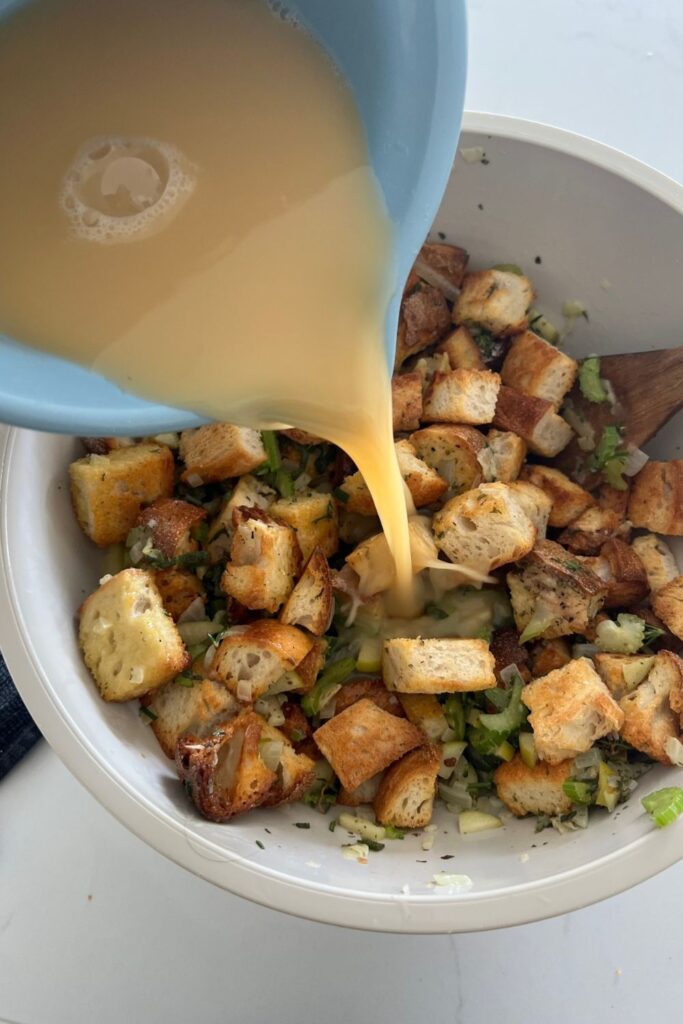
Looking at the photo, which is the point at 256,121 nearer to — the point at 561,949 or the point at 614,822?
the point at 614,822

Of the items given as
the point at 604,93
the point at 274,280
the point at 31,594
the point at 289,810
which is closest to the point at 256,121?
the point at 274,280

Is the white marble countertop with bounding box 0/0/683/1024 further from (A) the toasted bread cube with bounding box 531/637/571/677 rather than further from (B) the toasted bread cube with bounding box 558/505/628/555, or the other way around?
(B) the toasted bread cube with bounding box 558/505/628/555

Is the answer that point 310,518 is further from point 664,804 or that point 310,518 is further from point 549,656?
point 664,804

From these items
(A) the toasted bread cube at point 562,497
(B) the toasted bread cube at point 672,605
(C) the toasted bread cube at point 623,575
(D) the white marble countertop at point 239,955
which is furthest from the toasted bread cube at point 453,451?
(D) the white marble countertop at point 239,955

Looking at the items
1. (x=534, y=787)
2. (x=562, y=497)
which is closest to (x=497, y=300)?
(x=562, y=497)

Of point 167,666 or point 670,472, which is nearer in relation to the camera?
point 167,666

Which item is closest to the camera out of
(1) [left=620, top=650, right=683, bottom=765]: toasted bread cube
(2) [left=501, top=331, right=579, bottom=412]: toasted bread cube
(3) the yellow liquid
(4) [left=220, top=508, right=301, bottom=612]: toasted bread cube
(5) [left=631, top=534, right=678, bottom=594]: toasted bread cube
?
(3) the yellow liquid

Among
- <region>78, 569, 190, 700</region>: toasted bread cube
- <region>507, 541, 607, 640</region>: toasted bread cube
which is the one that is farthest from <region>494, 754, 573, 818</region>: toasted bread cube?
<region>78, 569, 190, 700</region>: toasted bread cube
